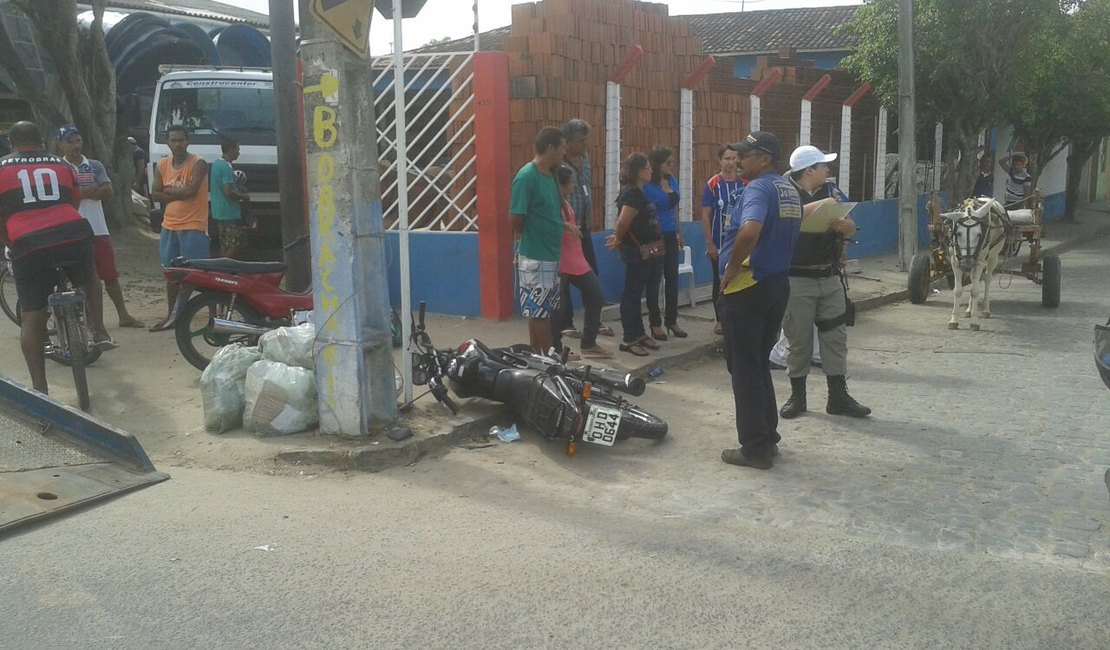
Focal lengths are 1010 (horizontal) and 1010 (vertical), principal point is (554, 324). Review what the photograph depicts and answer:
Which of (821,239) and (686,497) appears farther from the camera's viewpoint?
(821,239)

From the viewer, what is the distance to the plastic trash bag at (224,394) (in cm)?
609

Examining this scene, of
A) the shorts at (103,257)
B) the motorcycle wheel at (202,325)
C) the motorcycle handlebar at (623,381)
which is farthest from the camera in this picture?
the shorts at (103,257)

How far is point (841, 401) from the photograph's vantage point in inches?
262

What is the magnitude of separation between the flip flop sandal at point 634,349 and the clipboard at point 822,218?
2.26 m

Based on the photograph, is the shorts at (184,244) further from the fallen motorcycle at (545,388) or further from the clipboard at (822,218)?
the clipboard at (822,218)

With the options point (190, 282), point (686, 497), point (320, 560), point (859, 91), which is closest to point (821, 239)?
point (686, 497)

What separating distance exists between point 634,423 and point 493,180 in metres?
3.90

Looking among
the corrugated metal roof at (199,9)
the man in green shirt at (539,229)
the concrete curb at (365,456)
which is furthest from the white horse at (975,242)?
the corrugated metal roof at (199,9)

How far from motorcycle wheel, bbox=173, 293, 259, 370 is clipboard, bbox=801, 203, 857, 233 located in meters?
3.97

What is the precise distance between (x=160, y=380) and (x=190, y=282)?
30.4 inches

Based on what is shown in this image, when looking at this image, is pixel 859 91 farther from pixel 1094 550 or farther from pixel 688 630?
pixel 688 630

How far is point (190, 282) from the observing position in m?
7.25

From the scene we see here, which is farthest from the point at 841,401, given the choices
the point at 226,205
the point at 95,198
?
the point at 226,205

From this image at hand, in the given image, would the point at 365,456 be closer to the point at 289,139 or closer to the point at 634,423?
the point at 634,423
